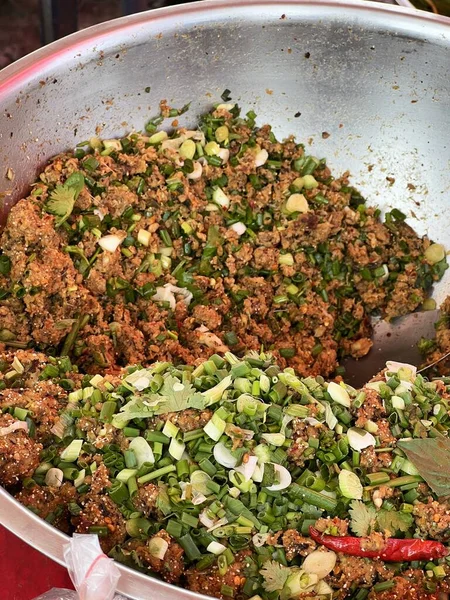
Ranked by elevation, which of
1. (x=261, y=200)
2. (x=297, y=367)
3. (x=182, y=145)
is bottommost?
(x=297, y=367)

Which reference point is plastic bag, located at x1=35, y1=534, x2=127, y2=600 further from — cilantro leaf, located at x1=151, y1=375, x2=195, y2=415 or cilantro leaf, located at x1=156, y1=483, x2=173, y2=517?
cilantro leaf, located at x1=151, y1=375, x2=195, y2=415

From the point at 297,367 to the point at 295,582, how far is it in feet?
2.55

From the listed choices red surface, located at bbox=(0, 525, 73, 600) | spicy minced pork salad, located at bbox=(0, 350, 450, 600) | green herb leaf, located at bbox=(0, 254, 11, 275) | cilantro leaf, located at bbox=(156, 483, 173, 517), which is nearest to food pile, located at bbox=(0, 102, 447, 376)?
green herb leaf, located at bbox=(0, 254, 11, 275)

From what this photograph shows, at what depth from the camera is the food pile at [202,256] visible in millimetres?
1800

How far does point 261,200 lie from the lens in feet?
6.81

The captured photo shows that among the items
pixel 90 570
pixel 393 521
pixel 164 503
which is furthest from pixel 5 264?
pixel 393 521

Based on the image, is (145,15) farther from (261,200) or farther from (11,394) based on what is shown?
(11,394)

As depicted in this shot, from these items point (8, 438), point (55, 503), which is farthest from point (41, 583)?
point (8, 438)

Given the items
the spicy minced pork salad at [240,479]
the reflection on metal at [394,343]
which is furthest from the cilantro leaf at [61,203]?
the reflection on metal at [394,343]

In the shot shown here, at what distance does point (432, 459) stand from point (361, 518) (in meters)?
0.18

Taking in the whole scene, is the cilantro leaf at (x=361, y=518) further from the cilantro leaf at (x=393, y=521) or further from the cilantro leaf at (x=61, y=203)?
the cilantro leaf at (x=61, y=203)

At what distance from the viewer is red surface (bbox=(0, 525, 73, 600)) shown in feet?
4.02

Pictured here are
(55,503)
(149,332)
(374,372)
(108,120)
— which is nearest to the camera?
(55,503)

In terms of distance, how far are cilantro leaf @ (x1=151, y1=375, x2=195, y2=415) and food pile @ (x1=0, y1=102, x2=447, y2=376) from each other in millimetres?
321
